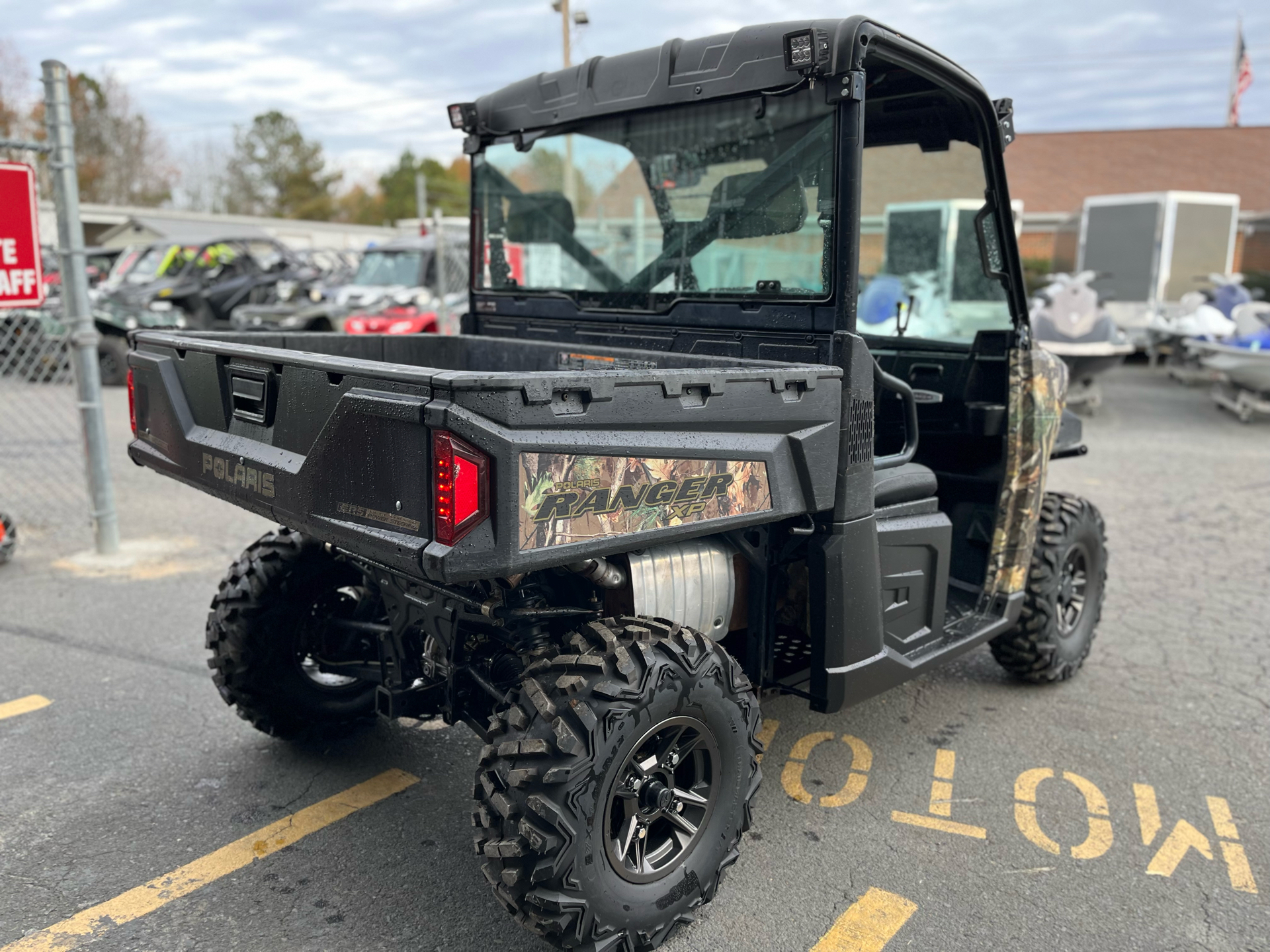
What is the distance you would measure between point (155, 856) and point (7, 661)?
1933 mm

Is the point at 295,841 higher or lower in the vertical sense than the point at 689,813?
lower

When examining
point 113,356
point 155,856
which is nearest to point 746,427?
point 155,856

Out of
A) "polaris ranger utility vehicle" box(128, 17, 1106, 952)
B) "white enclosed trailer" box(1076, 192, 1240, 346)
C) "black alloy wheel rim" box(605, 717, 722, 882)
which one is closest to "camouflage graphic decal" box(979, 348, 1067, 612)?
"polaris ranger utility vehicle" box(128, 17, 1106, 952)

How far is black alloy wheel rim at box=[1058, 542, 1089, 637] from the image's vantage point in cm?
433

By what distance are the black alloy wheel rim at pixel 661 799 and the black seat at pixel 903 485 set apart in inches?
40.3

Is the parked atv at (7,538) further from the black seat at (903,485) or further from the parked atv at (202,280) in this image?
the parked atv at (202,280)

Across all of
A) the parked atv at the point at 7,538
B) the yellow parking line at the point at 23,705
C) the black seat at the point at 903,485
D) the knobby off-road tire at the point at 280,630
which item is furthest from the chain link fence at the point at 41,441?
the black seat at the point at 903,485

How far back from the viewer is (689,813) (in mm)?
2693

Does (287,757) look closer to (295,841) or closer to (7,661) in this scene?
(295,841)

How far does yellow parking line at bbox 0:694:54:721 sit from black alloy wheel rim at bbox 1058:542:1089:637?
13.7 feet

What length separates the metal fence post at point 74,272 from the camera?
17.6ft

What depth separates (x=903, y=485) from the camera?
11.0 feet

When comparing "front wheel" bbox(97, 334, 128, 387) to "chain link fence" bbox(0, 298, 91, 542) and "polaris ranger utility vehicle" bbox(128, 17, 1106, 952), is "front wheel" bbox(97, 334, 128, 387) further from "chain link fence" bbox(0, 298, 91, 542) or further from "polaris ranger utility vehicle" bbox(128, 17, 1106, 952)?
"polaris ranger utility vehicle" bbox(128, 17, 1106, 952)

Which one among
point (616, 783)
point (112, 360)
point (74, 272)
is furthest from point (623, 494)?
point (112, 360)
